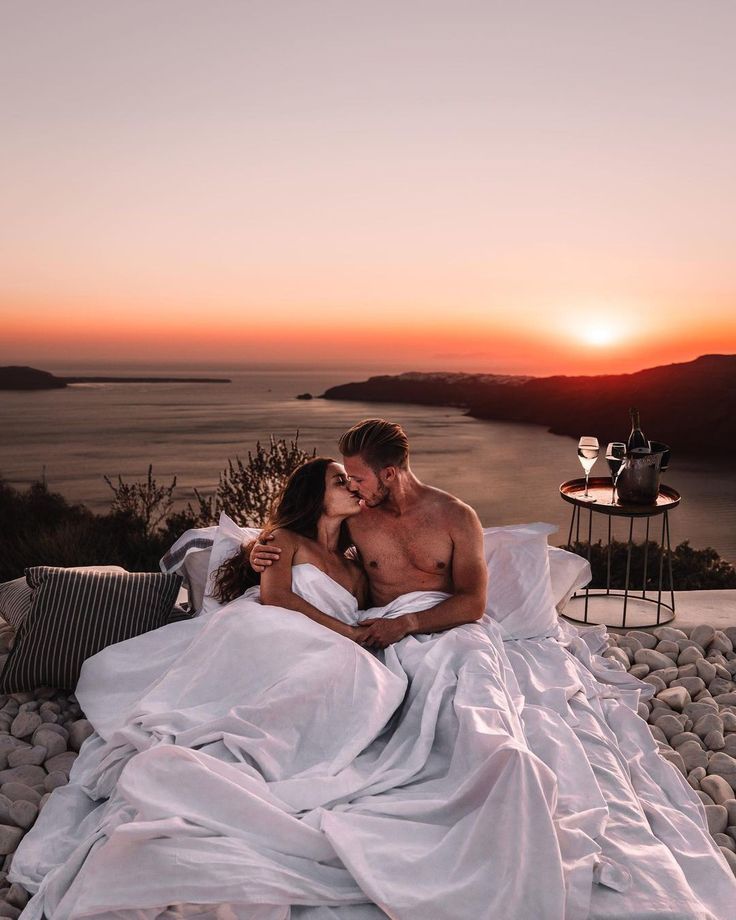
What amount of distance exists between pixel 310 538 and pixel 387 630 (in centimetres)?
45

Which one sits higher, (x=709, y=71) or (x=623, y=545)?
(x=709, y=71)

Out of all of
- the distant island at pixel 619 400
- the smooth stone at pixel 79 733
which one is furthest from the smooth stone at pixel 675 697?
the distant island at pixel 619 400

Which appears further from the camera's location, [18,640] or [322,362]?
[322,362]

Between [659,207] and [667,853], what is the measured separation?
4.54 metres

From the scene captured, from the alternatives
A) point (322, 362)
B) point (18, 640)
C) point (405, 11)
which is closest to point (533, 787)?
point (18, 640)

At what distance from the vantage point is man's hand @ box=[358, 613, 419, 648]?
2.72m

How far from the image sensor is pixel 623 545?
6305 millimetres

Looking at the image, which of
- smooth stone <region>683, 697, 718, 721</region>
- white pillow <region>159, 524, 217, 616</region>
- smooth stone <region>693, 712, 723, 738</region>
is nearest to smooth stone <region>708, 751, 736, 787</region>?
smooth stone <region>693, 712, 723, 738</region>

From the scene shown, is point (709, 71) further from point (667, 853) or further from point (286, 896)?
point (286, 896)

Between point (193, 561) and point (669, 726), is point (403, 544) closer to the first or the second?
point (193, 561)

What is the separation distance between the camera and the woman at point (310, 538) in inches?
107

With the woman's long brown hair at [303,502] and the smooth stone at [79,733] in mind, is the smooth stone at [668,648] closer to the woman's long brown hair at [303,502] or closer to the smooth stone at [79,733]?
the woman's long brown hair at [303,502]

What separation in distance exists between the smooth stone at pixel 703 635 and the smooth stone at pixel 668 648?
0.11 m

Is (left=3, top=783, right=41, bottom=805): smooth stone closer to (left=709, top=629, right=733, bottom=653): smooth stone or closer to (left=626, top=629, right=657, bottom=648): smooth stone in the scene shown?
(left=626, top=629, right=657, bottom=648): smooth stone
